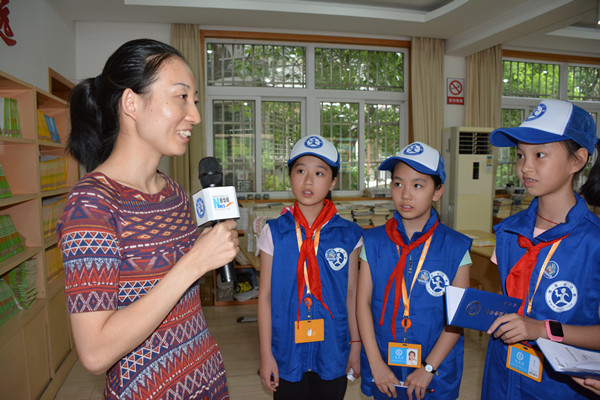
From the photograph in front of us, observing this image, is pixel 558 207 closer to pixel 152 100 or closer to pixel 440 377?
pixel 440 377

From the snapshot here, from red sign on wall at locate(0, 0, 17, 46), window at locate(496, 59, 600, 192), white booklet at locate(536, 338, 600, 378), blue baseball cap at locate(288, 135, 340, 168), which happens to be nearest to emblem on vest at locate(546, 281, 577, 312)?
white booklet at locate(536, 338, 600, 378)

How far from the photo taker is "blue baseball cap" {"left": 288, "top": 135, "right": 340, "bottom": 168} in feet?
5.25

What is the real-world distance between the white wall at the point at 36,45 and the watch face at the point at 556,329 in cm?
392

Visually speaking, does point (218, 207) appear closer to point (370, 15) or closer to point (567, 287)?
point (567, 287)

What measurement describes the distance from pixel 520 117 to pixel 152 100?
7.09 metres

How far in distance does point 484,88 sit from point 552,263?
18.0 ft

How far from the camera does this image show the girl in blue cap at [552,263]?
1169mm

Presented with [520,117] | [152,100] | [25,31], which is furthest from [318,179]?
[520,117]

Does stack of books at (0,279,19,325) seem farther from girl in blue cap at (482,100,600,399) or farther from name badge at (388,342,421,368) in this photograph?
girl in blue cap at (482,100,600,399)

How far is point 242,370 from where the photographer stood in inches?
111

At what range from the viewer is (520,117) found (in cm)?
650

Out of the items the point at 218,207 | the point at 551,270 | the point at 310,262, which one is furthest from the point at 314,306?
the point at 551,270

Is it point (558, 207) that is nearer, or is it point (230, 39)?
point (558, 207)

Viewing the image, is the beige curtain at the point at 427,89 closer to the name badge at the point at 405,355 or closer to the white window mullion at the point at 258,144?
the white window mullion at the point at 258,144
